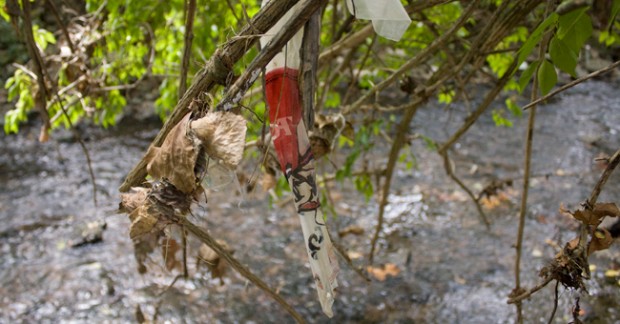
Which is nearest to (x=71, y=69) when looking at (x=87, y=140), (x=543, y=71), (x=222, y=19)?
(x=222, y=19)

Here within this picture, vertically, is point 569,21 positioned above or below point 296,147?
above

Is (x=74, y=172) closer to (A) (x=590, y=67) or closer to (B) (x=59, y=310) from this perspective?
(B) (x=59, y=310)

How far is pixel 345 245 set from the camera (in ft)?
12.9

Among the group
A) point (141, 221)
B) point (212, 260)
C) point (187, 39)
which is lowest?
point (212, 260)

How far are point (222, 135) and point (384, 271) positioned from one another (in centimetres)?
302

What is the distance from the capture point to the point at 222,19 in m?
→ 2.34

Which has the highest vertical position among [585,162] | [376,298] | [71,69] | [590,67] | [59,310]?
[590,67]

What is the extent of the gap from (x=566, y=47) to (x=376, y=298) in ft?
8.61

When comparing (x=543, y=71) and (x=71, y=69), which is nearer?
(x=543, y=71)

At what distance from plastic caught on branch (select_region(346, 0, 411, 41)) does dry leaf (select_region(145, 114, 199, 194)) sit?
31cm

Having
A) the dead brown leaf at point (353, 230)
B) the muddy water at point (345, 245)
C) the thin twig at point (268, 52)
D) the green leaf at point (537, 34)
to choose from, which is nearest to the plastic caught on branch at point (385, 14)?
the thin twig at point (268, 52)

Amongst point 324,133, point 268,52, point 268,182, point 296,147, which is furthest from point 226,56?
point 268,182

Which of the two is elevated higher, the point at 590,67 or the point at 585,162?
the point at 590,67

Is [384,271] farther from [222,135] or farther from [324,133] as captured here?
[222,135]
